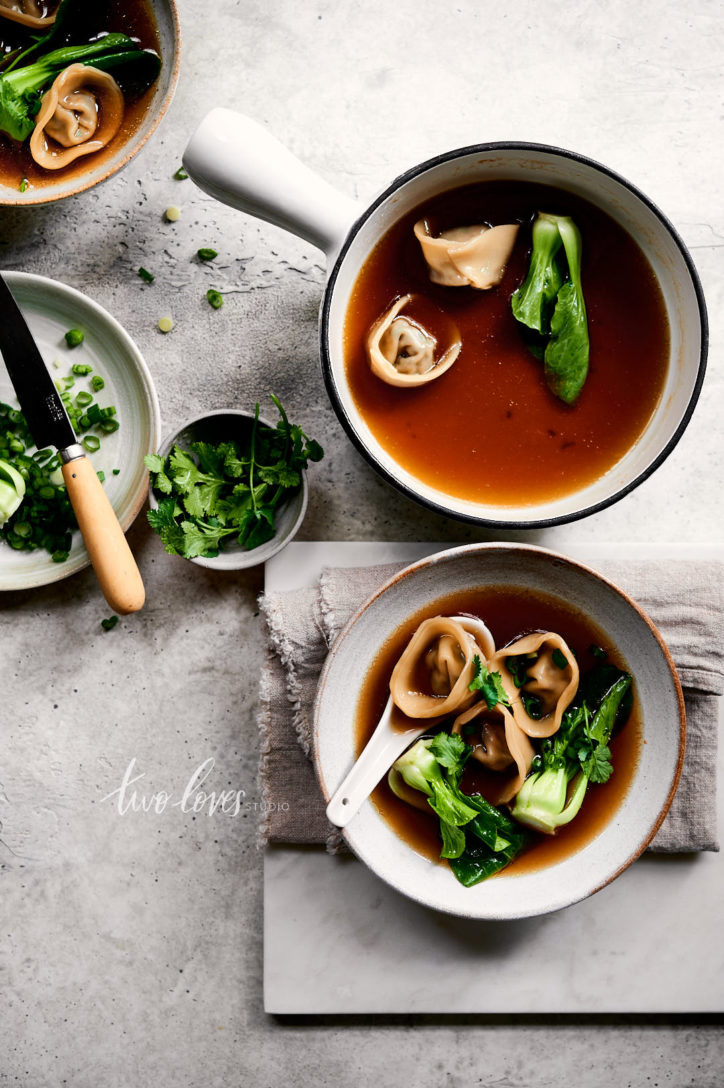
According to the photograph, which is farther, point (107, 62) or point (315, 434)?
point (315, 434)

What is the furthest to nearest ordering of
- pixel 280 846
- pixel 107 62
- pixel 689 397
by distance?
pixel 280 846, pixel 107 62, pixel 689 397

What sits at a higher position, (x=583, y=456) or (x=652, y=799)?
(x=583, y=456)

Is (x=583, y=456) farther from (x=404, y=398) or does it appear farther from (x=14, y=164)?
(x=14, y=164)

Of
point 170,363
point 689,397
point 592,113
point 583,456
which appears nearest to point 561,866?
point 583,456

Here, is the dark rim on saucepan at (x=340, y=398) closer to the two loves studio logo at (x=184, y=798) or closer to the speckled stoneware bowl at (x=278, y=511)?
the speckled stoneware bowl at (x=278, y=511)

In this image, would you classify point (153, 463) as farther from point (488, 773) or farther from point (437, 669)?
point (488, 773)

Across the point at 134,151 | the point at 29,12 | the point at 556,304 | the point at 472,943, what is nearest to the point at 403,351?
the point at 556,304

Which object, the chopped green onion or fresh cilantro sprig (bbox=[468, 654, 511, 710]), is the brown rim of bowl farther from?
fresh cilantro sprig (bbox=[468, 654, 511, 710])
